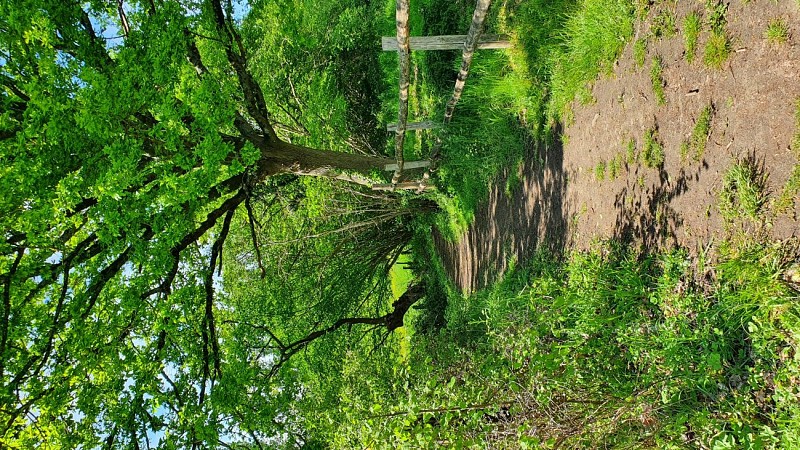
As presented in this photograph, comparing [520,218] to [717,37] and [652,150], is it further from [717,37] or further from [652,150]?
[717,37]

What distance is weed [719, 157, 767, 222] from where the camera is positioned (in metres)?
4.78

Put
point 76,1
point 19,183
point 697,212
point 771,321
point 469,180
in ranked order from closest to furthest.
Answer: point 771,321 < point 697,212 < point 19,183 < point 76,1 < point 469,180

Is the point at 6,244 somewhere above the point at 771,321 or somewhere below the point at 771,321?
above

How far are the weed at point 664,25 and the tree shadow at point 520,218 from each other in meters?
2.57

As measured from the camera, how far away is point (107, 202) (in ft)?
22.3

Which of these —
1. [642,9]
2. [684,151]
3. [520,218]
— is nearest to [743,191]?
[684,151]

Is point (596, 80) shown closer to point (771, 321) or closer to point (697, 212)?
point (697, 212)

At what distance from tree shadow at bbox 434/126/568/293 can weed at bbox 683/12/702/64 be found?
9.82 feet

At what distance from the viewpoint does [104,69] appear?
771cm

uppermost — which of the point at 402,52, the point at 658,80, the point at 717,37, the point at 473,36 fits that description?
the point at 473,36

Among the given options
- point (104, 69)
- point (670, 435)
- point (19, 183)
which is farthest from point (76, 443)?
point (670, 435)

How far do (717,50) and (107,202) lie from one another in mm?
6595

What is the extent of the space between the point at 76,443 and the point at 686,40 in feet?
30.5

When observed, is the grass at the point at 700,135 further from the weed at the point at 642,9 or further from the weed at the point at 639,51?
the weed at the point at 642,9
